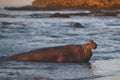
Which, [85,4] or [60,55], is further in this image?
[85,4]

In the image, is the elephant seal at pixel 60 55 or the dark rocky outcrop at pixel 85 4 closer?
the elephant seal at pixel 60 55

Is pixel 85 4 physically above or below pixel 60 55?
below

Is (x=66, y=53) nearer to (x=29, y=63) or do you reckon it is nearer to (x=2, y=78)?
(x=29, y=63)

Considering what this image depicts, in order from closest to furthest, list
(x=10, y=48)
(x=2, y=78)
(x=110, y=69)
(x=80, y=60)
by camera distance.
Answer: (x=2, y=78), (x=110, y=69), (x=80, y=60), (x=10, y=48)

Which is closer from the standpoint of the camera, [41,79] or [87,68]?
[41,79]

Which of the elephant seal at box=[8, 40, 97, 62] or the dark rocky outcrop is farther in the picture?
the dark rocky outcrop

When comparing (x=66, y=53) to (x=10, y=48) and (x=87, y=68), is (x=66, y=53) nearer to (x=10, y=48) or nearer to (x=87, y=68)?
(x=87, y=68)

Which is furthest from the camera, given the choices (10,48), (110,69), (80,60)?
(10,48)

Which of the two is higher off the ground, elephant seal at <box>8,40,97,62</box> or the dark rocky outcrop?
elephant seal at <box>8,40,97,62</box>

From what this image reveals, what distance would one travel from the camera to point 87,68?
45.4 feet

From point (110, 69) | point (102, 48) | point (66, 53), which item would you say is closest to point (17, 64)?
point (66, 53)

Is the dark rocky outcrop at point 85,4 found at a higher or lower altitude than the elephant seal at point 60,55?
lower

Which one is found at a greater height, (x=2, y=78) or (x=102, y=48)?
(x=2, y=78)

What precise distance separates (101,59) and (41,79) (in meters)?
4.41
